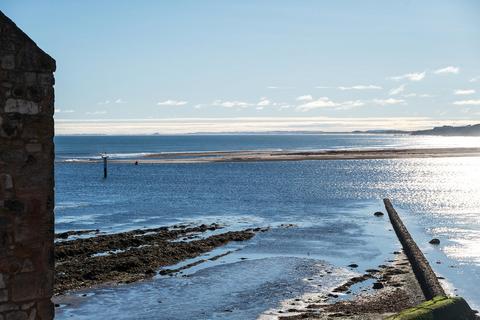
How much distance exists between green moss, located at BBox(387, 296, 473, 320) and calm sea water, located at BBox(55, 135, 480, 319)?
383 cm

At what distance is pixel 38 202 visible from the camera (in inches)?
302

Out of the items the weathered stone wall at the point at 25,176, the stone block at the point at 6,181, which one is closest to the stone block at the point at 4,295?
the weathered stone wall at the point at 25,176

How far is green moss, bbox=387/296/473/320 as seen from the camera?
15.7m

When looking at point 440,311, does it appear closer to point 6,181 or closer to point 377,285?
point 377,285

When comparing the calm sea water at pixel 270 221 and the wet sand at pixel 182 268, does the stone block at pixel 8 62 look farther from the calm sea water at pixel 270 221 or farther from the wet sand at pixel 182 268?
the wet sand at pixel 182 268

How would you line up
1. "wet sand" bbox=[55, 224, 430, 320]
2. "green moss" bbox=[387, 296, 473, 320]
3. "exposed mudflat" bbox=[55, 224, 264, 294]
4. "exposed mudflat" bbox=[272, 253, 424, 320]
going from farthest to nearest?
"exposed mudflat" bbox=[55, 224, 264, 294] < "wet sand" bbox=[55, 224, 430, 320] < "exposed mudflat" bbox=[272, 253, 424, 320] < "green moss" bbox=[387, 296, 473, 320]

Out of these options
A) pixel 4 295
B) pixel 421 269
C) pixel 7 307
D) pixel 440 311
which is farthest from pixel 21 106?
pixel 421 269

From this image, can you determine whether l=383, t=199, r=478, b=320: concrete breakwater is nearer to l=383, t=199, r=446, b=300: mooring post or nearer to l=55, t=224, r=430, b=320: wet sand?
l=383, t=199, r=446, b=300: mooring post

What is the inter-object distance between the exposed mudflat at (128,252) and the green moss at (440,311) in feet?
42.2

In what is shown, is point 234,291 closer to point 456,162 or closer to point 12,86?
point 12,86

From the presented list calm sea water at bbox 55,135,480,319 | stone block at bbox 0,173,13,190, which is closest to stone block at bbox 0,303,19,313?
stone block at bbox 0,173,13,190

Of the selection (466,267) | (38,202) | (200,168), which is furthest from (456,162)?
(38,202)

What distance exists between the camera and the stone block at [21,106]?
7.46 meters

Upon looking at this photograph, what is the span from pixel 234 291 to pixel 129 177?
67251mm
